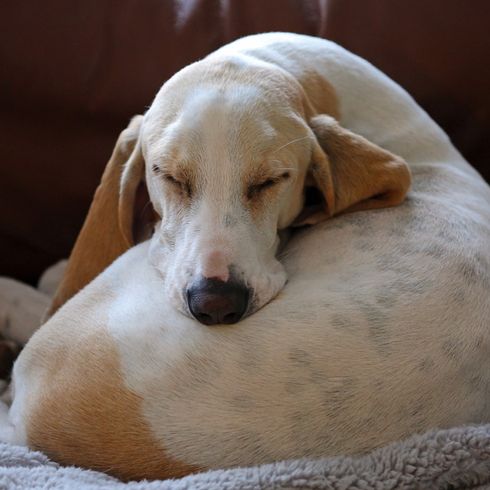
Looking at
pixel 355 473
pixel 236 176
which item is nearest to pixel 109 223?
pixel 236 176

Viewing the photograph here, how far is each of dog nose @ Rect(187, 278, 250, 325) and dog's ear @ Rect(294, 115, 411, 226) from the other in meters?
0.38

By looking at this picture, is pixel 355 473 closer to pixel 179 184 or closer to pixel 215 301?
pixel 215 301

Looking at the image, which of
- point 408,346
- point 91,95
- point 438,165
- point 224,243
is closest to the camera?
point 408,346

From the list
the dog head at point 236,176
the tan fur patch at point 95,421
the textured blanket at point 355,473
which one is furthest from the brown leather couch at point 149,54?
the textured blanket at point 355,473

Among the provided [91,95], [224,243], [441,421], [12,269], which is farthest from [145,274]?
[12,269]

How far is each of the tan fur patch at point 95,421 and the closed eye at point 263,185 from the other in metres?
0.39

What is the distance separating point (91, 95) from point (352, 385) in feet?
4.05

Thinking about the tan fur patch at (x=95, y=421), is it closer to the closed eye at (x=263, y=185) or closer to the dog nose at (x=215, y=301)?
the dog nose at (x=215, y=301)

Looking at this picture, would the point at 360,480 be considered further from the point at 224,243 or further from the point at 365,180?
the point at 365,180

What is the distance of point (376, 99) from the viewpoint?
6.31ft

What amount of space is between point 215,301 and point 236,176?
0.86 ft

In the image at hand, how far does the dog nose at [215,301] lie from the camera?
145 centimetres

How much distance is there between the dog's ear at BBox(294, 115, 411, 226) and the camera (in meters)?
1.69

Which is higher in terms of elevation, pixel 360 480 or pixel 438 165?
pixel 438 165
